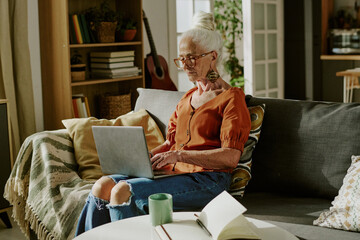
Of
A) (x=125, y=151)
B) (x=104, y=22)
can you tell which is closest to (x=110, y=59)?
(x=104, y=22)

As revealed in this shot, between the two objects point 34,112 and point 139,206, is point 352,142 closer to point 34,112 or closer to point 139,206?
point 139,206

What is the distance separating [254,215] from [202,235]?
22.1 inches

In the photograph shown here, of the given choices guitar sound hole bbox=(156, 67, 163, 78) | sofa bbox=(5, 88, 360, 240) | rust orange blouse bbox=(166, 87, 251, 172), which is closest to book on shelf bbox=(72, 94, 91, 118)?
guitar sound hole bbox=(156, 67, 163, 78)

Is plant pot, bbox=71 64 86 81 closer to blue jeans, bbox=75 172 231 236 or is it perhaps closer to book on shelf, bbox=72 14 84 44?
book on shelf, bbox=72 14 84 44

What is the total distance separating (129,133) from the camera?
2025 mm

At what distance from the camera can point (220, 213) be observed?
59.3 inches

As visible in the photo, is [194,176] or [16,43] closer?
[194,176]

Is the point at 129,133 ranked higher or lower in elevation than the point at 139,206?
higher

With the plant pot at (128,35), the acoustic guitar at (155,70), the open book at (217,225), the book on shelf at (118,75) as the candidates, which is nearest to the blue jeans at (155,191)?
the open book at (217,225)

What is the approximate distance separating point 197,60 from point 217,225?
1065 millimetres

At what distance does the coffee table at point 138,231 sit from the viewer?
1.54 metres

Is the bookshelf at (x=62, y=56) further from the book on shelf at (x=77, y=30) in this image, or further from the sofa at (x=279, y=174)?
the sofa at (x=279, y=174)

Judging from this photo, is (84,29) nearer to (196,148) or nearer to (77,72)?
(77,72)

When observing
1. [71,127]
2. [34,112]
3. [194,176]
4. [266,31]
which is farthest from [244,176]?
[266,31]
